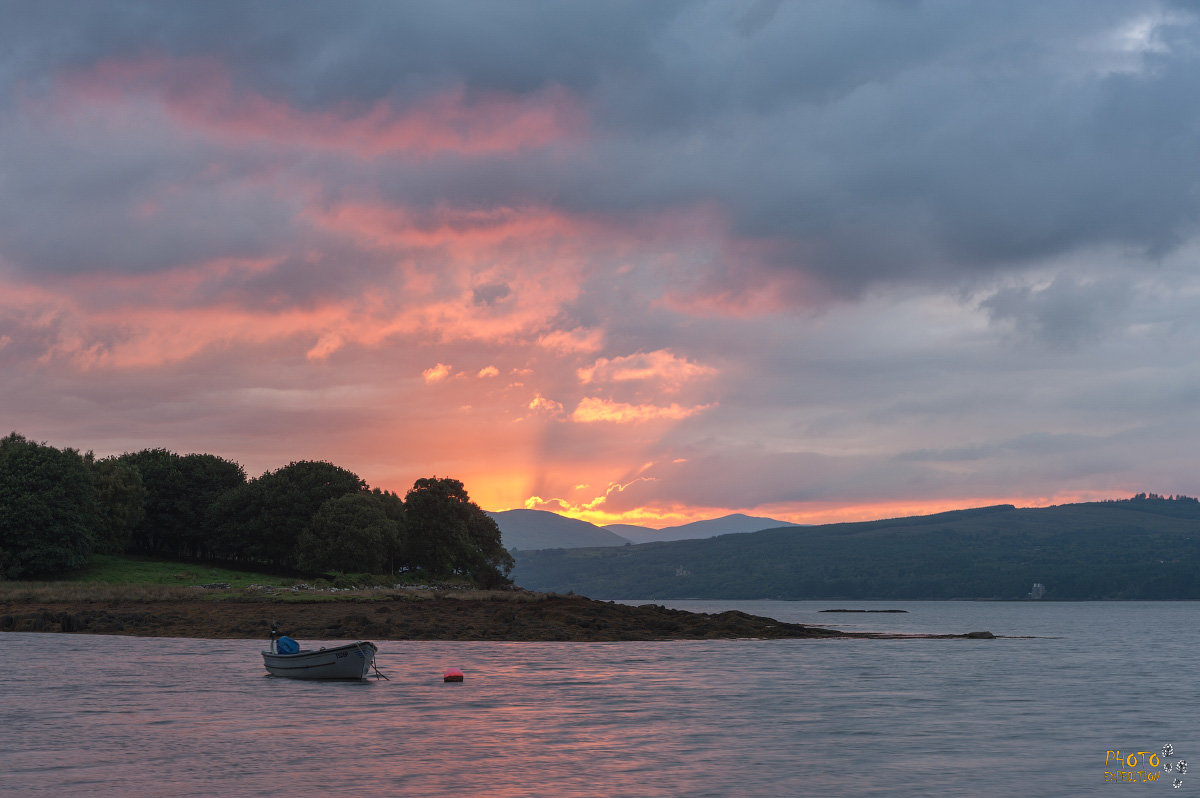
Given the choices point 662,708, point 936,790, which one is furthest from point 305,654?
point 936,790

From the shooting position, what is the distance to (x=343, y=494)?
14538 cm

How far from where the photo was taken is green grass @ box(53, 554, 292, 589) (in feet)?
381

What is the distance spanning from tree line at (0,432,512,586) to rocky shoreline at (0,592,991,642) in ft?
70.3

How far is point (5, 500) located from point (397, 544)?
4738cm

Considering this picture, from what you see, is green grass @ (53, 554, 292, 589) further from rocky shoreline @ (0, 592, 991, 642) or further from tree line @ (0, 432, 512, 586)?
rocky shoreline @ (0, 592, 991, 642)

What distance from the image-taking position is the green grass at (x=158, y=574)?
116062 millimetres

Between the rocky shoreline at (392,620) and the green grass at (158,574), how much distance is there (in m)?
15.8

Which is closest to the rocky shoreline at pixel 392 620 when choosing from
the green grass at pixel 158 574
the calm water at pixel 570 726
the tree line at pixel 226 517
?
the calm water at pixel 570 726

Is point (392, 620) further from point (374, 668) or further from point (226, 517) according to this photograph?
point (226, 517)

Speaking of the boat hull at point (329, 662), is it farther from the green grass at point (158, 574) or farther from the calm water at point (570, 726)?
the green grass at point (158, 574)

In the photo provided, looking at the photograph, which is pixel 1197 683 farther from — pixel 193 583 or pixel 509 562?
pixel 509 562

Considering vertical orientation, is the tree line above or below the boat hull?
above

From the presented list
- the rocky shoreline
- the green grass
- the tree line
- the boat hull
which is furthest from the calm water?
the tree line

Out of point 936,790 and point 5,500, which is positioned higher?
point 5,500
